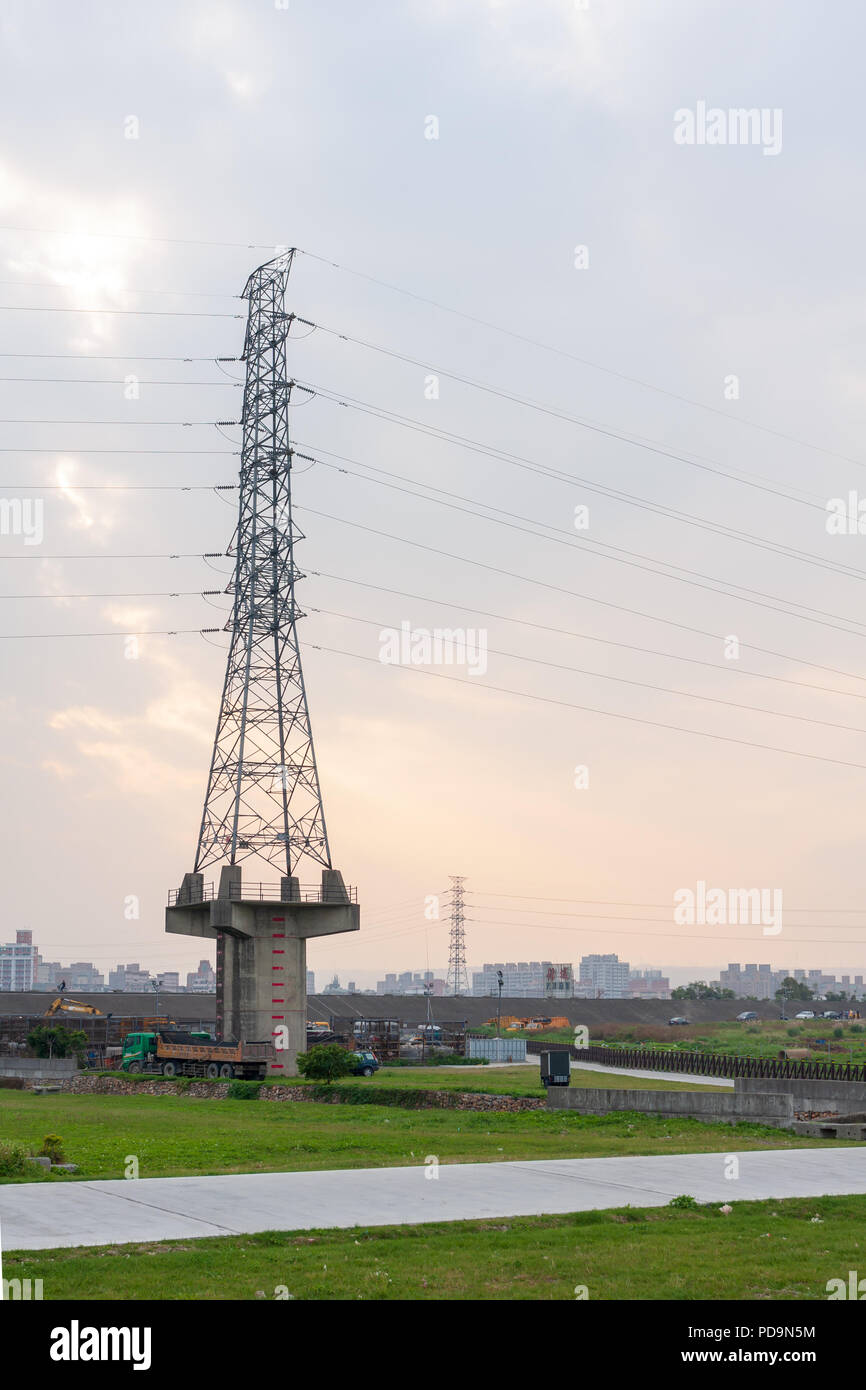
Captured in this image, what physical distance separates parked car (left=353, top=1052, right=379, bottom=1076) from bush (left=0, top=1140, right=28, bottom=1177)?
38.7 m

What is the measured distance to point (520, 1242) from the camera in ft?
49.4

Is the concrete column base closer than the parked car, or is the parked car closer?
the parked car

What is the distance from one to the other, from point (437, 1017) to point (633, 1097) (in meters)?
116

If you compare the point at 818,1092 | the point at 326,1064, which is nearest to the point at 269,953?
the point at 326,1064

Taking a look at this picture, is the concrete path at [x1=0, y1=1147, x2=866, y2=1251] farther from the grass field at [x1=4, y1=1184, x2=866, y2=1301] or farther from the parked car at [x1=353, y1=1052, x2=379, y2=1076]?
the parked car at [x1=353, y1=1052, x2=379, y2=1076]

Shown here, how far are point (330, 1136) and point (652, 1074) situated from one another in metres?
34.0

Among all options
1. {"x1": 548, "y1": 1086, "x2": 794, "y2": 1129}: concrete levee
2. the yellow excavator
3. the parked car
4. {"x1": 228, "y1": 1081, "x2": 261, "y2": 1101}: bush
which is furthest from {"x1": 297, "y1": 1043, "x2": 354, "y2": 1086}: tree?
the yellow excavator

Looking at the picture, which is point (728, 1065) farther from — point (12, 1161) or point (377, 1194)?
point (12, 1161)

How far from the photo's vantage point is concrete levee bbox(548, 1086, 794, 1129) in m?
32.7

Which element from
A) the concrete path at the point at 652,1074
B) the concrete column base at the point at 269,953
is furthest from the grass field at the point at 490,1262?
the concrete column base at the point at 269,953

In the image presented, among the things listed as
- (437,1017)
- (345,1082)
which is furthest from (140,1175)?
(437,1017)
